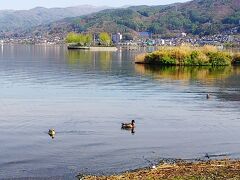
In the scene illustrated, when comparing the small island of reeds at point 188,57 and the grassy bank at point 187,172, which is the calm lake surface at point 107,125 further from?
the small island of reeds at point 188,57

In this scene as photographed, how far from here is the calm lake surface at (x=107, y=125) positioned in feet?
92.7

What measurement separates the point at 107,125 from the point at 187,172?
15.5m

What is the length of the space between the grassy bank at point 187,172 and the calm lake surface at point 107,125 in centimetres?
209

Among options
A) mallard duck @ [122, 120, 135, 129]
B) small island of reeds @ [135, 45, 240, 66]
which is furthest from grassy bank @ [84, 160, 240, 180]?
small island of reeds @ [135, 45, 240, 66]

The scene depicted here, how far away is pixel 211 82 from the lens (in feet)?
243

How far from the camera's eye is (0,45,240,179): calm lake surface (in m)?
28.3

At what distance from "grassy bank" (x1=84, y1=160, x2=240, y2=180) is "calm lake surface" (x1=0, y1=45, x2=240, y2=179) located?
2.09 m

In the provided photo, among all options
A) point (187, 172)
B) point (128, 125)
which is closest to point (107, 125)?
point (128, 125)

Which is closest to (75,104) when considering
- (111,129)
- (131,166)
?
(111,129)

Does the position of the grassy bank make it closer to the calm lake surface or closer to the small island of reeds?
the calm lake surface

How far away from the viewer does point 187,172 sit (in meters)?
24.2

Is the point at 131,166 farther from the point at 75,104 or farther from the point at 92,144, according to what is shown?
the point at 75,104

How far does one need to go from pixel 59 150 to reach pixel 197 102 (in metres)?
24.5

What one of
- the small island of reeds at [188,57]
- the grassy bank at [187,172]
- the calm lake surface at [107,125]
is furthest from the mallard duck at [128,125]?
the small island of reeds at [188,57]
